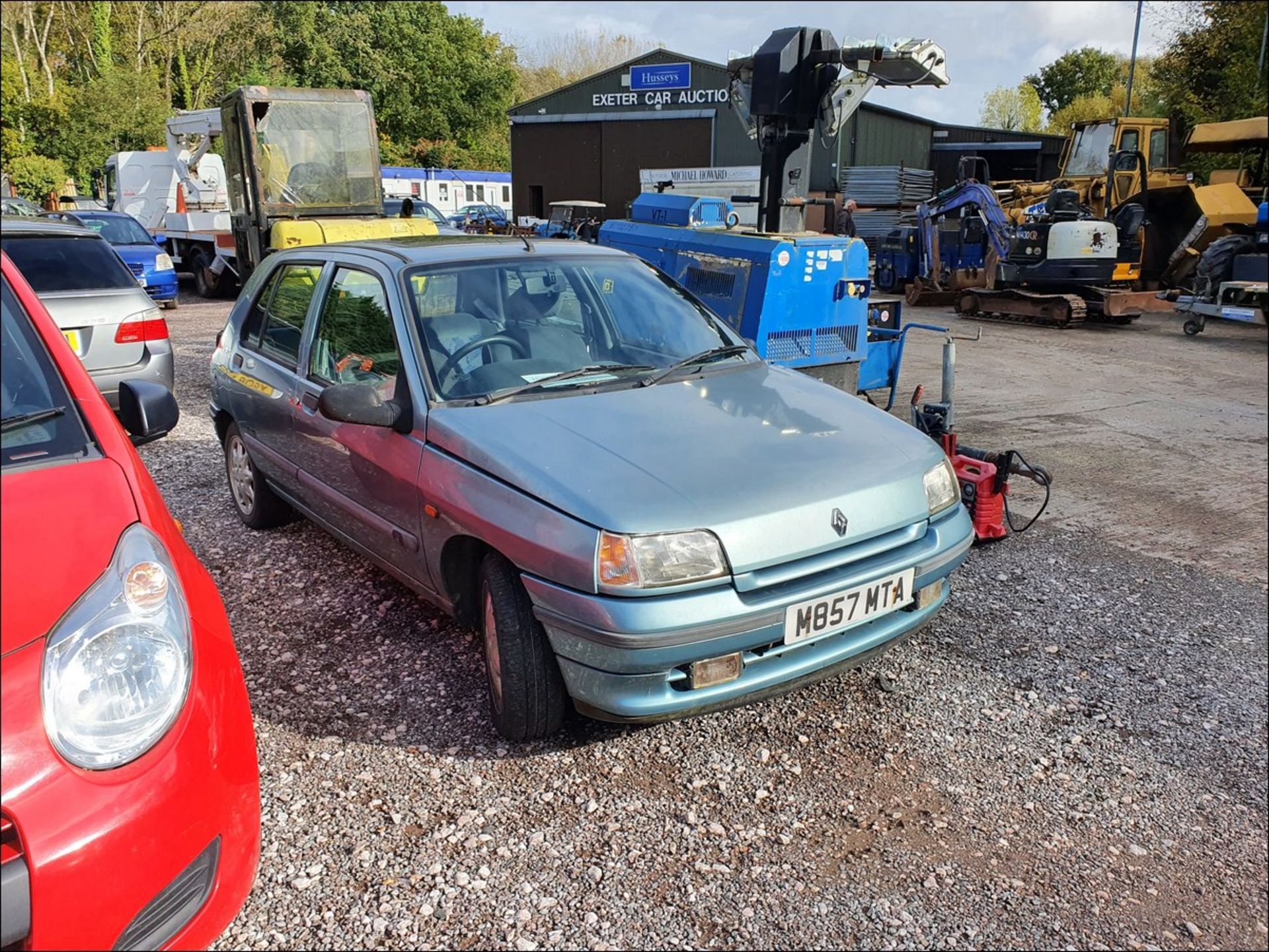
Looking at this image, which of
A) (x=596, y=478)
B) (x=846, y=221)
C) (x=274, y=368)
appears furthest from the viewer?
(x=846, y=221)

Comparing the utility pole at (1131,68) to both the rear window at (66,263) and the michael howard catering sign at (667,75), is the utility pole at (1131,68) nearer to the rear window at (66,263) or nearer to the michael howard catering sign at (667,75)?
the rear window at (66,263)

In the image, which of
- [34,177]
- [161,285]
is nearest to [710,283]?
[161,285]

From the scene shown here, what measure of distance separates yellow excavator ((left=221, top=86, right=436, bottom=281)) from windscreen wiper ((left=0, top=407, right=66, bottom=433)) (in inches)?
379

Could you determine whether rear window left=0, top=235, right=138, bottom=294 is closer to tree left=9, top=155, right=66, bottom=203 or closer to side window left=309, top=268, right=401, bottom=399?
side window left=309, top=268, right=401, bottom=399

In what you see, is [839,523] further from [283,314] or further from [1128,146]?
[1128,146]

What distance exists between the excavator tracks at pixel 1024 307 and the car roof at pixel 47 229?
1233 centimetres

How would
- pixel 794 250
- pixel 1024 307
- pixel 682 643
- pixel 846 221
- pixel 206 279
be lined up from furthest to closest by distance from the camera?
pixel 846 221 → pixel 206 279 → pixel 1024 307 → pixel 794 250 → pixel 682 643

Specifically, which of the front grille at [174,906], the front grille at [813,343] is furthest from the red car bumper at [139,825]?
the front grille at [813,343]

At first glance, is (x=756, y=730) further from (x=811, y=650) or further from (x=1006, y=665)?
(x=1006, y=665)

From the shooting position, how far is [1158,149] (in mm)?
16109

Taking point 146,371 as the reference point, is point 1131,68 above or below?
above

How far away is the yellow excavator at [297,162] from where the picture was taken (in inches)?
471

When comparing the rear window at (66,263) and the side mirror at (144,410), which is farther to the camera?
the rear window at (66,263)

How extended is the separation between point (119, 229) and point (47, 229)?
10.2 m
